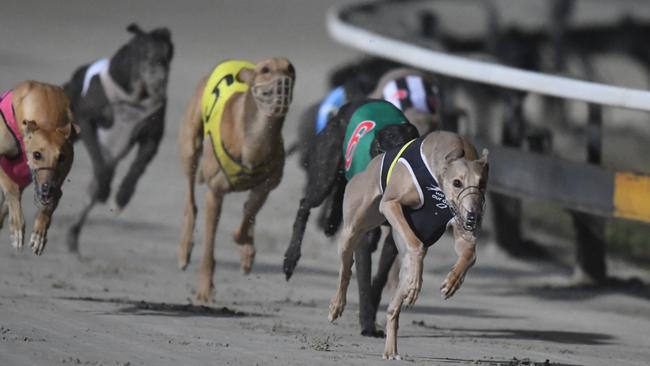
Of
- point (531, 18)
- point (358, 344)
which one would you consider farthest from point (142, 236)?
point (531, 18)

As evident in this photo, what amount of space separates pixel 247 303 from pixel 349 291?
736 mm

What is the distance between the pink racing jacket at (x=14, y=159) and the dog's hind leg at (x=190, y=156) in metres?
1.41

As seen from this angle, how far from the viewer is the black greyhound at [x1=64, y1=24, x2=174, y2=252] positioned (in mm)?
9914

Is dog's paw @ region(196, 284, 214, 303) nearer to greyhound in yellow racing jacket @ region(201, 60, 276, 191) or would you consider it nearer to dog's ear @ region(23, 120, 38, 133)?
greyhound in yellow racing jacket @ region(201, 60, 276, 191)

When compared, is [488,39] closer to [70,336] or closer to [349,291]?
[349,291]

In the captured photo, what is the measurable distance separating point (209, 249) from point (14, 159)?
1323 mm

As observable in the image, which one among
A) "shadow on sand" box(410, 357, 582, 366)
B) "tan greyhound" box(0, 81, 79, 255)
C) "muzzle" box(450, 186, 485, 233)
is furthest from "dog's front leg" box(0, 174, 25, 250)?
"muzzle" box(450, 186, 485, 233)

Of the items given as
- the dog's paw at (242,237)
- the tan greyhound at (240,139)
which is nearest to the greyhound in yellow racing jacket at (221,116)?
the tan greyhound at (240,139)

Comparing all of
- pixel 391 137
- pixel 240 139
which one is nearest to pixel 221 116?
pixel 240 139

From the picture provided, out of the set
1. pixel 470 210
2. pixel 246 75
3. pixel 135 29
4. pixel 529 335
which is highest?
pixel 135 29

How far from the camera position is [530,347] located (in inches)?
298

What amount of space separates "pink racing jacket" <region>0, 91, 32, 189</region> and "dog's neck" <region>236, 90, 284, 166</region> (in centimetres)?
112

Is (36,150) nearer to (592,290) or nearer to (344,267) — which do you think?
(344,267)

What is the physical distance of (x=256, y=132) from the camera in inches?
335
